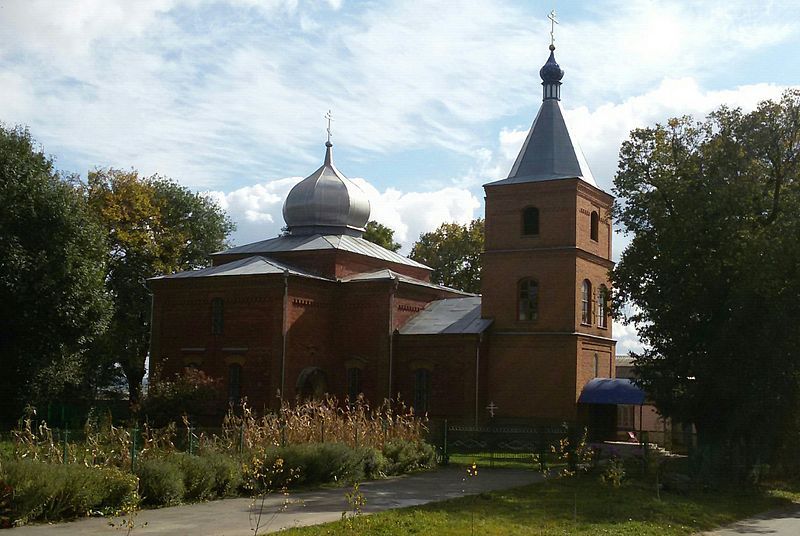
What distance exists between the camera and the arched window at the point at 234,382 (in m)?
34.5

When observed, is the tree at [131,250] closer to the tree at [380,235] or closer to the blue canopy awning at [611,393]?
the tree at [380,235]

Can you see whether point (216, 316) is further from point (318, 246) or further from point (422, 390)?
point (422, 390)

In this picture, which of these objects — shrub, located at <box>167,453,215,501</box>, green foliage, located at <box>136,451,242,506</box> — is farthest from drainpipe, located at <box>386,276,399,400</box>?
shrub, located at <box>167,453,215,501</box>

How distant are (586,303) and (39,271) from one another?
2011 cm

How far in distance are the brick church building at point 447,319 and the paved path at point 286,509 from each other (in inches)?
468

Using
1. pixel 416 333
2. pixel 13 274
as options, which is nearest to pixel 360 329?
pixel 416 333

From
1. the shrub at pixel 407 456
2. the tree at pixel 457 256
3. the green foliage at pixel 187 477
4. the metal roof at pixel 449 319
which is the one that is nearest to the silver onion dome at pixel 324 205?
the metal roof at pixel 449 319

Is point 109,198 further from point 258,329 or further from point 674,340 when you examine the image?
point 674,340

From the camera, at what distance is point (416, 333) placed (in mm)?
35156

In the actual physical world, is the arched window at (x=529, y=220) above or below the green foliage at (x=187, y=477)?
above

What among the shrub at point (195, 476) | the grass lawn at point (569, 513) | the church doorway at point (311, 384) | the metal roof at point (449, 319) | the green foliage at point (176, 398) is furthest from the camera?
the metal roof at point (449, 319)

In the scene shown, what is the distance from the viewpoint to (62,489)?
14.0 metres

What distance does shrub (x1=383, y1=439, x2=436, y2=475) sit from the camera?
2233cm

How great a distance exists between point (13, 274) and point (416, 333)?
14756mm
